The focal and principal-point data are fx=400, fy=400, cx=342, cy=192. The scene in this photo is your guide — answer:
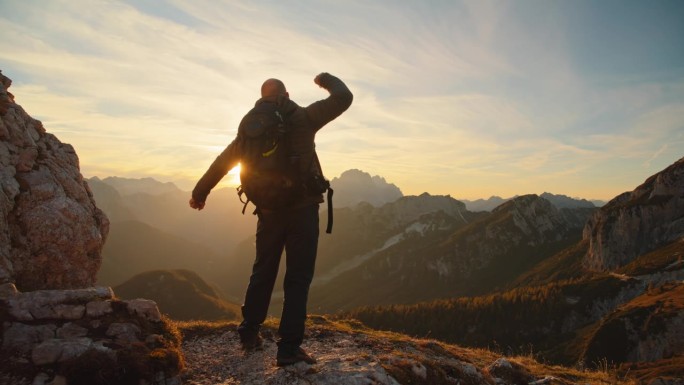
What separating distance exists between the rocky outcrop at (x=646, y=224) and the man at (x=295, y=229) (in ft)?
730

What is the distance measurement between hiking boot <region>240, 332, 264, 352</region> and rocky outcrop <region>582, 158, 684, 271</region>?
22231 cm

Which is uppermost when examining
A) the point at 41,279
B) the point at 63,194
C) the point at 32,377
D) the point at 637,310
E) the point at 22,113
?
the point at 22,113

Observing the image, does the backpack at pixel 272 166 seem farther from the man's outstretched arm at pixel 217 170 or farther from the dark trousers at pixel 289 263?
the man's outstretched arm at pixel 217 170

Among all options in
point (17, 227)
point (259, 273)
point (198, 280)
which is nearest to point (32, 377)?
point (259, 273)

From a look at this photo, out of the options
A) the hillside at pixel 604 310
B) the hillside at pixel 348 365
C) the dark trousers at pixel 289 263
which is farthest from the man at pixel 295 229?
the hillside at pixel 604 310

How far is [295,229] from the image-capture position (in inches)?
286

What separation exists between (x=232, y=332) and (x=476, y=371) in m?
6.44

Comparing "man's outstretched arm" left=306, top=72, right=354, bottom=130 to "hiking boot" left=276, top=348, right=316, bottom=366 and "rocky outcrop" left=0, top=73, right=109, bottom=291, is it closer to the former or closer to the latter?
"hiking boot" left=276, top=348, right=316, bottom=366

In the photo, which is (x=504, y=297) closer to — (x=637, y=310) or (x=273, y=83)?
(x=637, y=310)

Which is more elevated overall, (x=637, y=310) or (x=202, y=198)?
(x=202, y=198)

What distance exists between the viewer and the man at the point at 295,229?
707cm

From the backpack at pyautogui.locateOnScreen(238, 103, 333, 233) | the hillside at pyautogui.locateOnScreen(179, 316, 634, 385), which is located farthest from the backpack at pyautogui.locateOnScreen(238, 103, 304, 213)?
the hillside at pyautogui.locateOnScreen(179, 316, 634, 385)

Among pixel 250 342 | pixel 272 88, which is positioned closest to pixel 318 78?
pixel 272 88

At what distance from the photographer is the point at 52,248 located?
9664mm
